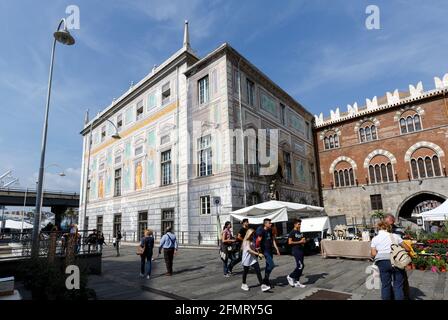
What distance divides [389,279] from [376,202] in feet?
94.3

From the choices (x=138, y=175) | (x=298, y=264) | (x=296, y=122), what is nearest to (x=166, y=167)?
(x=138, y=175)

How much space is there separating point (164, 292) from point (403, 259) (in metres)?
5.80

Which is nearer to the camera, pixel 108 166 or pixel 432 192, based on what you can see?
pixel 432 192

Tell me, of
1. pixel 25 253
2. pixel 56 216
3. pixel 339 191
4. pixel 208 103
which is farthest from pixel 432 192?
pixel 56 216

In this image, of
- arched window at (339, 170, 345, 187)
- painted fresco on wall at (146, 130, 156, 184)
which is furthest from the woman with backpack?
arched window at (339, 170, 345, 187)

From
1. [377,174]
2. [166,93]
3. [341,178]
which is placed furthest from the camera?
[341,178]

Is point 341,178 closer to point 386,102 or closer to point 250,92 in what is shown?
point 386,102

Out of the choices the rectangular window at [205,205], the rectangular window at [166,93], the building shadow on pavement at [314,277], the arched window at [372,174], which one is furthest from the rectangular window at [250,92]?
the arched window at [372,174]

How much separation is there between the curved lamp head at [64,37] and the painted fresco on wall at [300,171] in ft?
78.4

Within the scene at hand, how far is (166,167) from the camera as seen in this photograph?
24484 millimetres

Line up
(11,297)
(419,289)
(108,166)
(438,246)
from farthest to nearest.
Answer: (108,166)
(438,246)
(419,289)
(11,297)

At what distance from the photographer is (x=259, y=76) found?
25375mm
